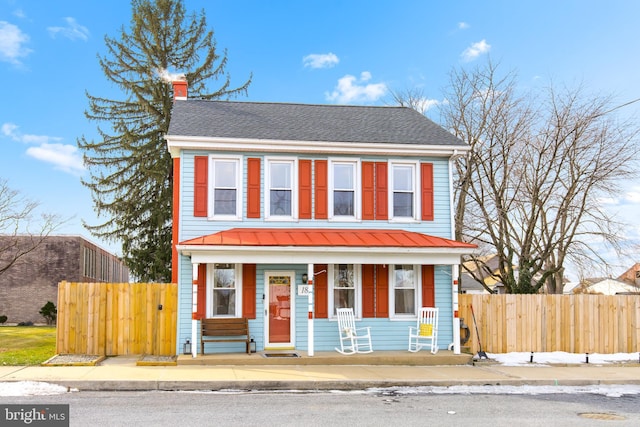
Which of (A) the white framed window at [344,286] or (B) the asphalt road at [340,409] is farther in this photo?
(A) the white framed window at [344,286]

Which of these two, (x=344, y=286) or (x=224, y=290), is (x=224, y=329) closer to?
(x=224, y=290)

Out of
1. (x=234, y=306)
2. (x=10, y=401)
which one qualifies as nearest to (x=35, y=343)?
(x=234, y=306)

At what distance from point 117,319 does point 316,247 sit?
5.56 m

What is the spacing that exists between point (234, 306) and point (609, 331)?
418 inches

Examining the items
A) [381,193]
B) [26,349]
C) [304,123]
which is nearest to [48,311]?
[26,349]

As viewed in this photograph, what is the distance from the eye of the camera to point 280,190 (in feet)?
52.9

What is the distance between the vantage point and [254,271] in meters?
15.5

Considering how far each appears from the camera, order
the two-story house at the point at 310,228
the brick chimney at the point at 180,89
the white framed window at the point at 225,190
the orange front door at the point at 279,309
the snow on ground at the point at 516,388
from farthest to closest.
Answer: the brick chimney at the point at 180,89, the white framed window at the point at 225,190, the orange front door at the point at 279,309, the two-story house at the point at 310,228, the snow on ground at the point at 516,388

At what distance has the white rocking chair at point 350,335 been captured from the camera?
15270mm

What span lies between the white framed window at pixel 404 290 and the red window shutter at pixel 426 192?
4.95 ft

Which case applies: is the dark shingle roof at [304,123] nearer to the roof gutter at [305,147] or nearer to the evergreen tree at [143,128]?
the roof gutter at [305,147]

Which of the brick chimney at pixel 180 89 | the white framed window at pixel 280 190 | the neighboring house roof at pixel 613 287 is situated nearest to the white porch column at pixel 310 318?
the white framed window at pixel 280 190

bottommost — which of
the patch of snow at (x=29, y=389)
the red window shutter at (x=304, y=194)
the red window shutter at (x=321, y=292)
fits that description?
the patch of snow at (x=29, y=389)

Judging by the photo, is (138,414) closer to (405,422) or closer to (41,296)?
(405,422)
